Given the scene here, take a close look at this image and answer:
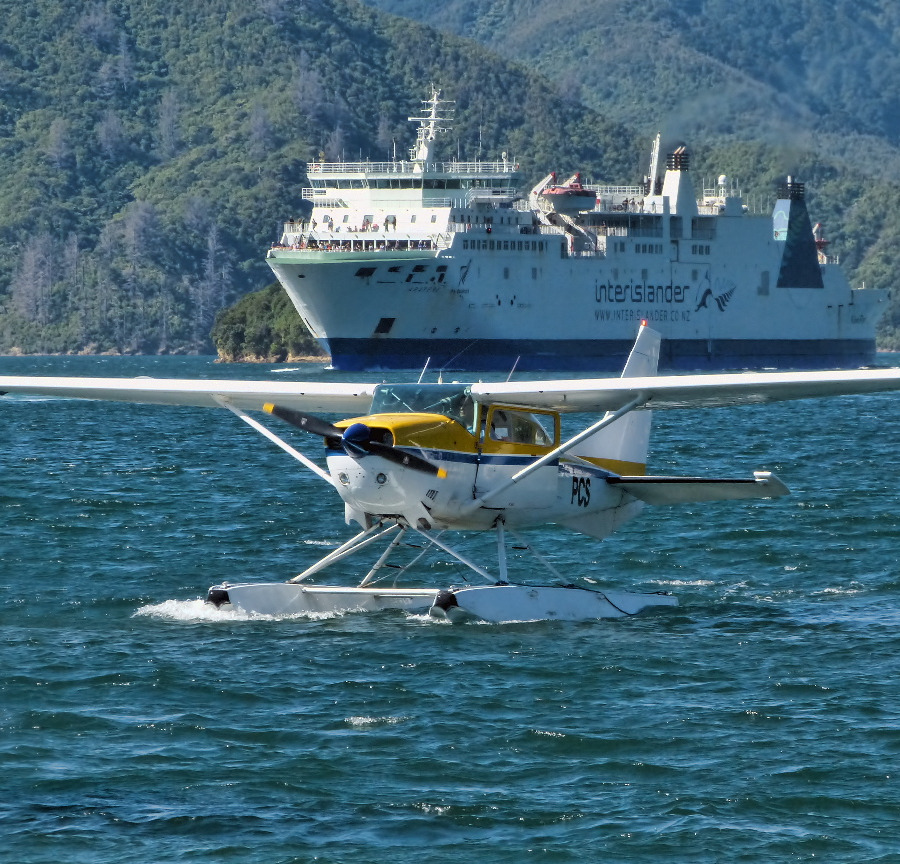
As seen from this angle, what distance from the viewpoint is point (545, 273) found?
85.7 metres

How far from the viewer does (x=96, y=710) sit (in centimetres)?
1120

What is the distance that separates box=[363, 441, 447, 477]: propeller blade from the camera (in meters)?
13.0

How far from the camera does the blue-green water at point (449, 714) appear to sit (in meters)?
8.94

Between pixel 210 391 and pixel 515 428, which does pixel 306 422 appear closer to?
pixel 210 391

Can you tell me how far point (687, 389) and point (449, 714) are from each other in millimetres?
3858

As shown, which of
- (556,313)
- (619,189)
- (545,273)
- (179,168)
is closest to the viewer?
(545,273)

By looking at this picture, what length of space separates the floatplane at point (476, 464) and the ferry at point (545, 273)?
205 feet

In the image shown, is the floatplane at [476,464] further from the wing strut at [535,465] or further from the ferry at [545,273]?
the ferry at [545,273]

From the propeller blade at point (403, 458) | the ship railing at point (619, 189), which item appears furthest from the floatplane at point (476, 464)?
the ship railing at point (619, 189)

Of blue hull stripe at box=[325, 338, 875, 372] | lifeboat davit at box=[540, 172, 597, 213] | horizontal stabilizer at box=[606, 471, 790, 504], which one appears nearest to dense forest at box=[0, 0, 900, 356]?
blue hull stripe at box=[325, 338, 875, 372]

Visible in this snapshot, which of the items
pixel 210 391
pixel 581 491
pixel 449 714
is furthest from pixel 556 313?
pixel 449 714

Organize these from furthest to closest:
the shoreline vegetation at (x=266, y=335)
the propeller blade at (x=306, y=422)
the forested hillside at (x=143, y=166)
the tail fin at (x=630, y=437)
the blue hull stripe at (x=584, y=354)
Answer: the forested hillside at (x=143, y=166), the shoreline vegetation at (x=266, y=335), the blue hull stripe at (x=584, y=354), the tail fin at (x=630, y=437), the propeller blade at (x=306, y=422)

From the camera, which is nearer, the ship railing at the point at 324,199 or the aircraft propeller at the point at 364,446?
the aircraft propeller at the point at 364,446

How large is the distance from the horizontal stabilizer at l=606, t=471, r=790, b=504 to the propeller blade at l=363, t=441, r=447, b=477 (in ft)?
8.03
